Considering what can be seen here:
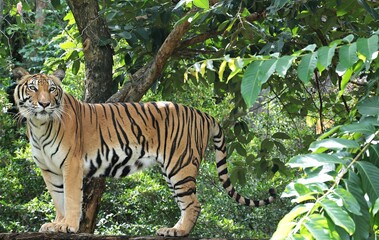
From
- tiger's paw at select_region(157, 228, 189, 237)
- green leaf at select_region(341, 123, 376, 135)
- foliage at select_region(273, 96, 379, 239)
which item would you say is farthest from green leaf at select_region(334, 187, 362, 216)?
tiger's paw at select_region(157, 228, 189, 237)

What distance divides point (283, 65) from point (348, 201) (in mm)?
718

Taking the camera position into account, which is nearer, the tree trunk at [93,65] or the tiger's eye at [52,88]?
the tiger's eye at [52,88]

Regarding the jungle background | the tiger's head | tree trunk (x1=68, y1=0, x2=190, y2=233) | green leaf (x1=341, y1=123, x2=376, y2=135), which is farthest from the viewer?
tree trunk (x1=68, y1=0, x2=190, y2=233)

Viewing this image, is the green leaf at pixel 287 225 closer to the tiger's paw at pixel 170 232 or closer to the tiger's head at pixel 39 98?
the tiger's paw at pixel 170 232

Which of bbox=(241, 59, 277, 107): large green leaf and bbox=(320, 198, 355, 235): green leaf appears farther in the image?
bbox=(241, 59, 277, 107): large green leaf

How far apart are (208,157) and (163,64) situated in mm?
4451

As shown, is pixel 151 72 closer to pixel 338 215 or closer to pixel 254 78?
pixel 254 78

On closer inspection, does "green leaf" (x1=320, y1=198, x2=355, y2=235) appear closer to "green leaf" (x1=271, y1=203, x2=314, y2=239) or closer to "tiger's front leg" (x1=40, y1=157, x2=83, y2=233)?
"green leaf" (x1=271, y1=203, x2=314, y2=239)

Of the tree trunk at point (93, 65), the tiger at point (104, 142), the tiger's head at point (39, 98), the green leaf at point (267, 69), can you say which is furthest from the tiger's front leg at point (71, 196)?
the green leaf at point (267, 69)

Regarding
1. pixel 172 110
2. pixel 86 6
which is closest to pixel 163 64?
pixel 172 110

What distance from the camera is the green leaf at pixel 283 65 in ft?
9.00

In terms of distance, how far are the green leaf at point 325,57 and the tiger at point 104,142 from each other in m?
3.57

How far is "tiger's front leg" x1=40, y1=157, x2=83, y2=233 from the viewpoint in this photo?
236 inches

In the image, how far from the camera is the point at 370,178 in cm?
238
